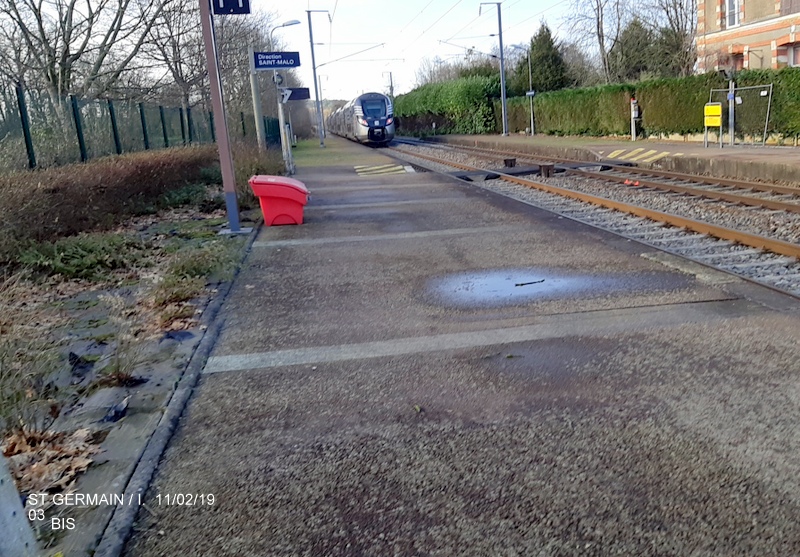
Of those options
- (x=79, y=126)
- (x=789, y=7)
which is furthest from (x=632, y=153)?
(x=79, y=126)

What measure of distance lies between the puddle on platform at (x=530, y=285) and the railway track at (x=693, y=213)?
37.8 inches

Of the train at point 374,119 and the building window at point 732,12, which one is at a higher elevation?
the building window at point 732,12

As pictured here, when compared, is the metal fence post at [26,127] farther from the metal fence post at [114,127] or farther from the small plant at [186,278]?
the metal fence post at [114,127]

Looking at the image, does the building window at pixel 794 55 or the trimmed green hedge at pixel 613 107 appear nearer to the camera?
the trimmed green hedge at pixel 613 107

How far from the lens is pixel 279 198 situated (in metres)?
11.4

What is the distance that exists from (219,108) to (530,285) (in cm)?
585

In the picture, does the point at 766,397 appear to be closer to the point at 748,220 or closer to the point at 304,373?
the point at 304,373

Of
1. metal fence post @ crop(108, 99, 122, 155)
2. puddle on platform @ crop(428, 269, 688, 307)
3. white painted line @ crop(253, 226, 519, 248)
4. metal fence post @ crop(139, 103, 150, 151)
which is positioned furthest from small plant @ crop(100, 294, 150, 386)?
metal fence post @ crop(139, 103, 150, 151)

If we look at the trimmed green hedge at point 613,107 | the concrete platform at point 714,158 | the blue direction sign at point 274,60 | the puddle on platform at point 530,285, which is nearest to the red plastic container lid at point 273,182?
the puddle on platform at point 530,285

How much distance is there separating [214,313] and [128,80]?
21.6 m

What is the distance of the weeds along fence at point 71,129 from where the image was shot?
10.4 meters

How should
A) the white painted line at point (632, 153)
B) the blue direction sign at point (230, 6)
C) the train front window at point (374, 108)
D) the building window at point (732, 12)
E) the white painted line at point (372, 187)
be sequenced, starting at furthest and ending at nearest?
1. the train front window at point (374, 108)
2. the building window at point (732, 12)
3. the white painted line at point (632, 153)
4. the white painted line at point (372, 187)
5. the blue direction sign at point (230, 6)

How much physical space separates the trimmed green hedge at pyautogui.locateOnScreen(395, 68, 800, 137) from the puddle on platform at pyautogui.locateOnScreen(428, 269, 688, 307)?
1867 cm

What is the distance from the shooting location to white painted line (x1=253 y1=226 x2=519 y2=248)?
9.86 m
